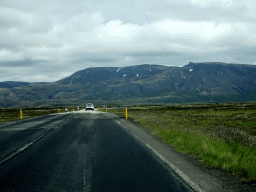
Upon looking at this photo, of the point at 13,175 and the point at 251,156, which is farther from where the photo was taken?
the point at 251,156

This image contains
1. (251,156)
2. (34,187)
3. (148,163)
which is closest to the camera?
(34,187)

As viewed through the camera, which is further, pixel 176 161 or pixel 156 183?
pixel 176 161

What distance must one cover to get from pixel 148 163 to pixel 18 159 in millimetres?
4048

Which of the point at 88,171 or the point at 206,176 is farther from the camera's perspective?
the point at 88,171

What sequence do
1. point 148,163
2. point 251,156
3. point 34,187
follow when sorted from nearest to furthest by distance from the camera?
point 34,187, point 148,163, point 251,156

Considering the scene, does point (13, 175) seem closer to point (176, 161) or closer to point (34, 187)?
point (34, 187)

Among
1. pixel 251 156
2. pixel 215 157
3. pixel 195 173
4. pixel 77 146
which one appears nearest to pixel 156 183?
pixel 195 173

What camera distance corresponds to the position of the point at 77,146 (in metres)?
9.97

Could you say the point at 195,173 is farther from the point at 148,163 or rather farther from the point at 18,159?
the point at 18,159

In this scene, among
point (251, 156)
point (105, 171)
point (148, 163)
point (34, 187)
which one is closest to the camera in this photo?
point (34, 187)

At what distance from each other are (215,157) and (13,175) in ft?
19.4

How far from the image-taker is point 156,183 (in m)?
5.46

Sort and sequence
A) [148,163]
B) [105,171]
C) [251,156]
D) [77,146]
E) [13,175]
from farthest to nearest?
[77,146] < [251,156] < [148,163] < [105,171] < [13,175]


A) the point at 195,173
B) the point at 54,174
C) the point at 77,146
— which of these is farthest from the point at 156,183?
the point at 77,146
